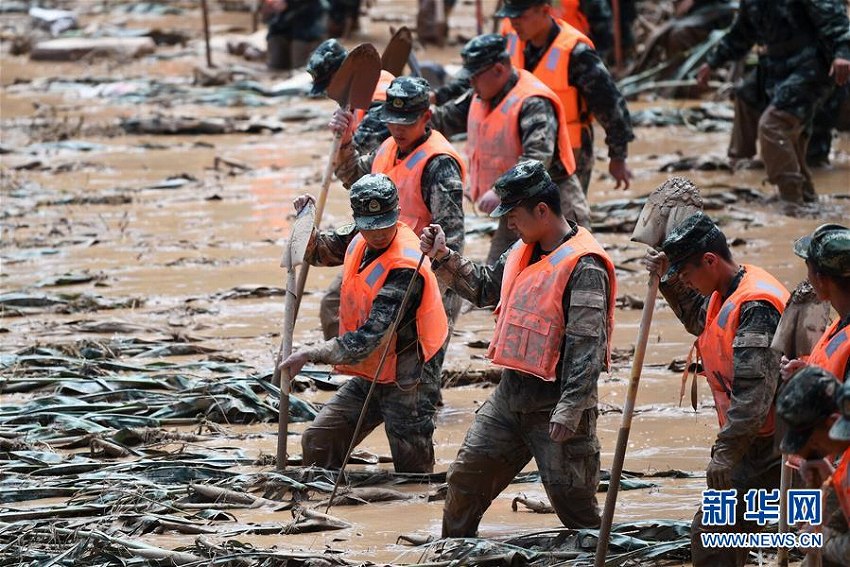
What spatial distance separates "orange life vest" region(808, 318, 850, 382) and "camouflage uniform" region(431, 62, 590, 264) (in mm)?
3696

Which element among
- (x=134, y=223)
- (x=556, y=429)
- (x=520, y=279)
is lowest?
(x=134, y=223)

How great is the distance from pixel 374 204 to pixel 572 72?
3.22m

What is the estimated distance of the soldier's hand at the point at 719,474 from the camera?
19.9 ft

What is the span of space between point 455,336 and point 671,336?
52.4 inches

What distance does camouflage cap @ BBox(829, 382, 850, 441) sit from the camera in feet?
15.2

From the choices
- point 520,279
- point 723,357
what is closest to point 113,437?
point 520,279

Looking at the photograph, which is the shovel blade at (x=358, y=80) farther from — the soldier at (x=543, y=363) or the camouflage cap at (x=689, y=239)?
the camouflage cap at (x=689, y=239)

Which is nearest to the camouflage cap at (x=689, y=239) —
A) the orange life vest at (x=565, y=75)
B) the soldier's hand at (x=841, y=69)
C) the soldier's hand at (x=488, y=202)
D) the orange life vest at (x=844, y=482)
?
the orange life vest at (x=844, y=482)

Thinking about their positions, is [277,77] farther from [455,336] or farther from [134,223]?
[455,336]

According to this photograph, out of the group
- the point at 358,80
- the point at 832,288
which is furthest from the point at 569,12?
the point at 832,288

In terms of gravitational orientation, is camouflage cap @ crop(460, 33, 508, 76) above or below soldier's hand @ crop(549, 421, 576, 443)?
above

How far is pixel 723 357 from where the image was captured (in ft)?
20.5

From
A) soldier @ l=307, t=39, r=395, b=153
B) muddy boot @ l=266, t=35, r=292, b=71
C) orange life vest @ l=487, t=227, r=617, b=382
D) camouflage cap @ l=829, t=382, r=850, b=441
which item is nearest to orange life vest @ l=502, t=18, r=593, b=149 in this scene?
soldier @ l=307, t=39, r=395, b=153

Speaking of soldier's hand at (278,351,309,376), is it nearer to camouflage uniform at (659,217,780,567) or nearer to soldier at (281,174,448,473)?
soldier at (281,174,448,473)
